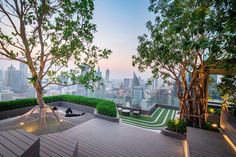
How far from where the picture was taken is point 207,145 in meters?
4.29

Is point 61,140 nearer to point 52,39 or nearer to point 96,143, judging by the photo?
point 96,143

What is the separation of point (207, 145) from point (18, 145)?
4.76 m

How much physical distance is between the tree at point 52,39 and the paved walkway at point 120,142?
1.95 meters

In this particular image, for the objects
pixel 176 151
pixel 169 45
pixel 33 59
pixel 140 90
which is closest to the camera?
pixel 176 151

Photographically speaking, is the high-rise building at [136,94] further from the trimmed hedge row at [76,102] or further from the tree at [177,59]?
the tree at [177,59]

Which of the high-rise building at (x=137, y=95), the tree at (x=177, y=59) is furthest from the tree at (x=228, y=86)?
the high-rise building at (x=137, y=95)

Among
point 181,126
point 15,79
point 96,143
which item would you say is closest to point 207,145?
point 181,126

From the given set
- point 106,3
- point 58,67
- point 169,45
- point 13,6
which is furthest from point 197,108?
point 13,6

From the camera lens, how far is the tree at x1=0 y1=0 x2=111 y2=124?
5406 mm

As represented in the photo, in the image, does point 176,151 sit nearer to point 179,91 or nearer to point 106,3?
point 179,91

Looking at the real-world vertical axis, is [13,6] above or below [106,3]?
below

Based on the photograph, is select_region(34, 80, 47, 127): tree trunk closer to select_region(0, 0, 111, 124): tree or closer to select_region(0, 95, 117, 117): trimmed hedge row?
select_region(0, 0, 111, 124): tree

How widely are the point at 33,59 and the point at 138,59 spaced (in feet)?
15.8

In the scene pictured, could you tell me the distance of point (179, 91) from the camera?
6.89 m
